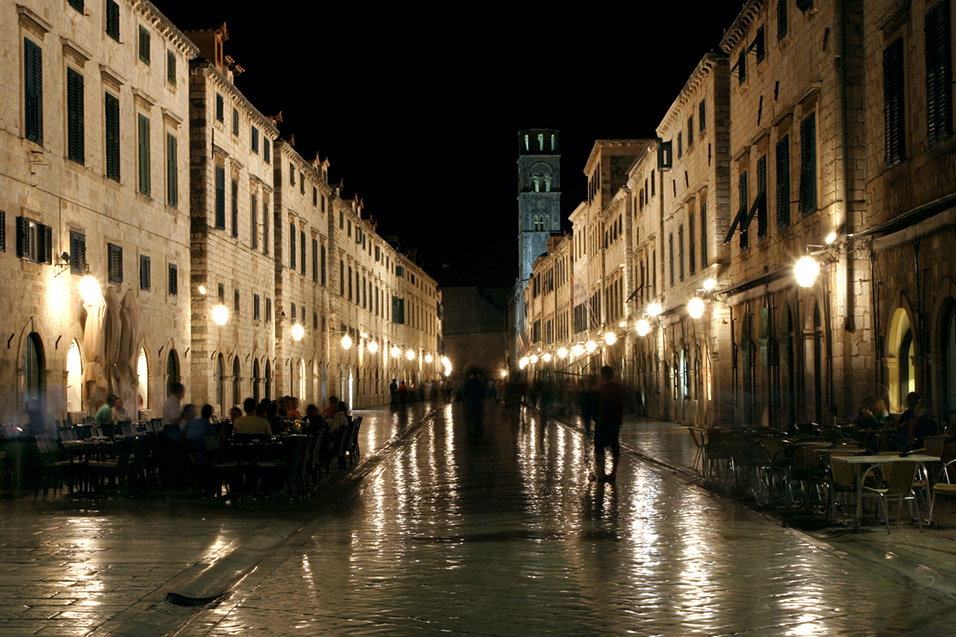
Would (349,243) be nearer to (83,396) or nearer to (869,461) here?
(83,396)

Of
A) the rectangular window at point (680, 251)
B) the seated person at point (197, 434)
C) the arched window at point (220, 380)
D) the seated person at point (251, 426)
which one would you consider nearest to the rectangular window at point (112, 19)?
the arched window at point (220, 380)

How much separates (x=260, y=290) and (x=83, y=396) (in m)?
18.6

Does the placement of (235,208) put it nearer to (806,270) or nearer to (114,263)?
(114,263)

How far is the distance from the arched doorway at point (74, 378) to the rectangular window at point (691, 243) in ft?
63.5

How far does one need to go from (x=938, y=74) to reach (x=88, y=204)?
59.2ft

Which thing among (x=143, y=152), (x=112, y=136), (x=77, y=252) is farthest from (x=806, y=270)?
(x=143, y=152)

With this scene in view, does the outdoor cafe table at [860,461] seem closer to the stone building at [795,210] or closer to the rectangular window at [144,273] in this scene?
the stone building at [795,210]

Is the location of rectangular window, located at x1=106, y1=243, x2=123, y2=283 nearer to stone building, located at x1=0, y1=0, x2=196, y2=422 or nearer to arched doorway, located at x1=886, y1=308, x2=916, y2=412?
stone building, located at x1=0, y1=0, x2=196, y2=422

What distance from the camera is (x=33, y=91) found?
24281 mm

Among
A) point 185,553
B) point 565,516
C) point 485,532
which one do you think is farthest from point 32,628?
point 565,516

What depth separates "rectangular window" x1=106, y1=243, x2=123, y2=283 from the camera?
28.9 m

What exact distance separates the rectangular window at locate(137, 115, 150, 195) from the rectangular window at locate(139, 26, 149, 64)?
1564mm

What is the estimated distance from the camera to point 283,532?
1300cm

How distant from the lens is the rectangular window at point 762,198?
97.5 ft
